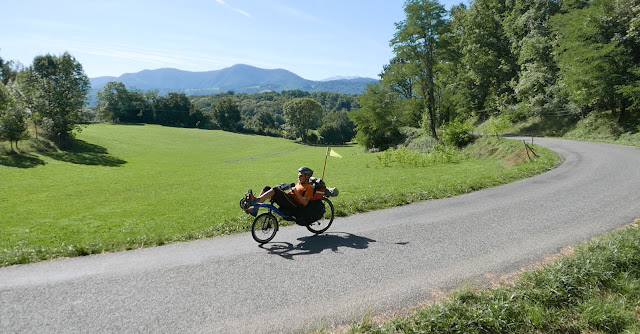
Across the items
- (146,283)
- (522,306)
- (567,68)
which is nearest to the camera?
(522,306)

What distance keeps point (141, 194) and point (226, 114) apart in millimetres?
101183

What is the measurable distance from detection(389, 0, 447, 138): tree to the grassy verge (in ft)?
121

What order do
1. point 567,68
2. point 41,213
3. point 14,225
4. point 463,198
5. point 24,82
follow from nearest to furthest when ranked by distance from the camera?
point 463,198 → point 14,225 → point 41,213 → point 567,68 → point 24,82

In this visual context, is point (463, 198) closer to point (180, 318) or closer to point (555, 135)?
point (180, 318)

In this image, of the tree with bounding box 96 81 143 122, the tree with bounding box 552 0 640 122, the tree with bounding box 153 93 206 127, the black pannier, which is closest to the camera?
the black pannier

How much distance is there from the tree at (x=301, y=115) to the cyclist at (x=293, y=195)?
4151 inches

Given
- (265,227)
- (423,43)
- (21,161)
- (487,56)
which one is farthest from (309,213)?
(487,56)

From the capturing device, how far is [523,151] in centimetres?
2470

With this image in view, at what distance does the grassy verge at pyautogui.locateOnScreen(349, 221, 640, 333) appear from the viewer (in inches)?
191

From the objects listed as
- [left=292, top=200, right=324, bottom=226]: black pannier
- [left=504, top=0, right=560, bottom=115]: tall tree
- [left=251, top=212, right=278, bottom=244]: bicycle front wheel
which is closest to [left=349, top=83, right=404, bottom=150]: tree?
[left=504, top=0, right=560, bottom=115]: tall tree

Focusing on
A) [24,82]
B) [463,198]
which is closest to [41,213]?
[463,198]

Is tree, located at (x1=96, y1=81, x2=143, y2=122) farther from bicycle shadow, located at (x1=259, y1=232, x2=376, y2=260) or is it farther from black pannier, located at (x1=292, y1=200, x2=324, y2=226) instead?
bicycle shadow, located at (x1=259, y1=232, x2=376, y2=260)

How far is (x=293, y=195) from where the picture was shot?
916cm

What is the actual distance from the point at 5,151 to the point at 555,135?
71027mm
